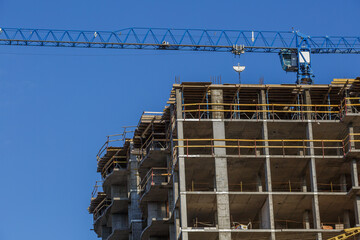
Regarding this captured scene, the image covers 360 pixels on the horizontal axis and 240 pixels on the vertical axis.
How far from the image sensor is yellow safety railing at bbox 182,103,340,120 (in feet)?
267

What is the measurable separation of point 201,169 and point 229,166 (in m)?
2.25

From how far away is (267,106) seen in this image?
3263 inches

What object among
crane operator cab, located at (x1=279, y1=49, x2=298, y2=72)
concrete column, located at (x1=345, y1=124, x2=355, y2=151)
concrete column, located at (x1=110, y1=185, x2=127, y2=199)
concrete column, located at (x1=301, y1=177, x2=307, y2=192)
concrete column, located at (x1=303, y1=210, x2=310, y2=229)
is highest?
crane operator cab, located at (x1=279, y1=49, x2=298, y2=72)

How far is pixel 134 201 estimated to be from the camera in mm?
96250

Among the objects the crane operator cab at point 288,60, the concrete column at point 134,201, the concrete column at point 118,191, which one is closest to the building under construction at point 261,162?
the concrete column at point 134,201

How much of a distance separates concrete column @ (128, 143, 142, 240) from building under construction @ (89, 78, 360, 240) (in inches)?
340

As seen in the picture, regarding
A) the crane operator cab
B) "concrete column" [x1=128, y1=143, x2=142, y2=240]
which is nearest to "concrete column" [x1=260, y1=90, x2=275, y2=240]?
"concrete column" [x1=128, y1=143, x2=142, y2=240]

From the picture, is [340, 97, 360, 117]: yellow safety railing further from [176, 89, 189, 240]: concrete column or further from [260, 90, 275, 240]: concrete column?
[176, 89, 189, 240]: concrete column

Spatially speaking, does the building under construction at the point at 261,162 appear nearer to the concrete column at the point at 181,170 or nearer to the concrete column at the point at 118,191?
the concrete column at the point at 181,170

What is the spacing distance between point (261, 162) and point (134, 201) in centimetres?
1951

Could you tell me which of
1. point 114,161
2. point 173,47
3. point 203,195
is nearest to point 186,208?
point 203,195

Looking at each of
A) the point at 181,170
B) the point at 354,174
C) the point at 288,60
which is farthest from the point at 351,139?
the point at 288,60

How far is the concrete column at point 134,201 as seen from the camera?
313 feet

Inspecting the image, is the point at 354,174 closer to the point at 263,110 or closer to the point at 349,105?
the point at 349,105
